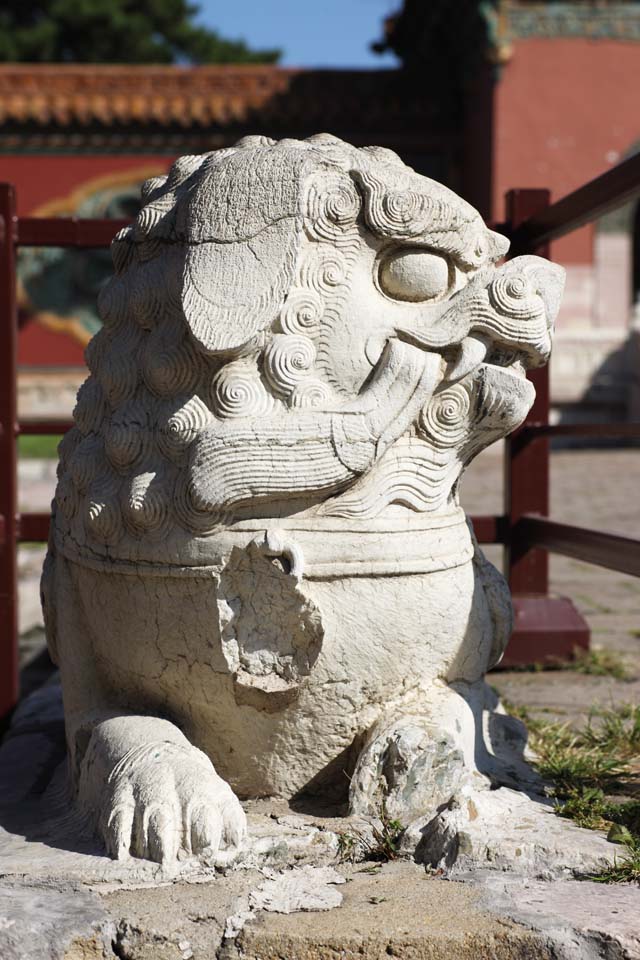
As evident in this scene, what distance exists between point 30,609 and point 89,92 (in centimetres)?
1090

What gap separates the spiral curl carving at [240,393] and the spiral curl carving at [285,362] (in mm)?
25

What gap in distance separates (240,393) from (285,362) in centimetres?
9

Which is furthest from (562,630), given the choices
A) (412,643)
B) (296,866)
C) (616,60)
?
(616,60)

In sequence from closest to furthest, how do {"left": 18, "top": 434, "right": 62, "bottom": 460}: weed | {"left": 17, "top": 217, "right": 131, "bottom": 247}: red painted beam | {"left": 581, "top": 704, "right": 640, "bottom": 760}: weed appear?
1. {"left": 581, "top": 704, "right": 640, "bottom": 760}: weed
2. {"left": 17, "top": 217, "right": 131, "bottom": 247}: red painted beam
3. {"left": 18, "top": 434, "right": 62, "bottom": 460}: weed

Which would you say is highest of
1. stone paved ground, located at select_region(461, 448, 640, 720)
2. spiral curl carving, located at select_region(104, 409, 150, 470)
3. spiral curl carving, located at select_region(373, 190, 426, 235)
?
spiral curl carving, located at select_region(373, 190, 426, 235)

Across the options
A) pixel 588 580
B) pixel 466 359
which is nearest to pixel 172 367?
pixel 466 359

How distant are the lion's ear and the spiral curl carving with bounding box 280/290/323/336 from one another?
0.02 m

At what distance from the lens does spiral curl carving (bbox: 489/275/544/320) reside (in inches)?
79.4

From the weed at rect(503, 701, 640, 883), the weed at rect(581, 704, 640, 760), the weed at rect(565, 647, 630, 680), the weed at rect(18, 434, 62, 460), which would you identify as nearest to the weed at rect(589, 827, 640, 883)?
the weed at rect(503, 701, 640, 883)

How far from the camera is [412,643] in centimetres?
201

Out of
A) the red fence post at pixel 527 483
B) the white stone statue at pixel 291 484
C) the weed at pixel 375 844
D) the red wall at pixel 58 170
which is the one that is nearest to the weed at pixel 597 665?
the red fence post at pixel 527 483

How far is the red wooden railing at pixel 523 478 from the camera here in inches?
106

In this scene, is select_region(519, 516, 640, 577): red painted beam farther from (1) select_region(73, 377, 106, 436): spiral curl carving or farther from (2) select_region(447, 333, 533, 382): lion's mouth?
(1) select_region(73, 377, 106, 436): spiral curl carving

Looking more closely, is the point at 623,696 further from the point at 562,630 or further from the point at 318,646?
the point at 318,646
